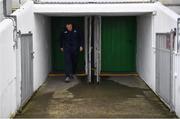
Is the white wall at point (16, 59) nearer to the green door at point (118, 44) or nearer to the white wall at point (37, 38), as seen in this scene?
the white wall at point (37, 38)

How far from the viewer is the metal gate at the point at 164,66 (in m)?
8.66

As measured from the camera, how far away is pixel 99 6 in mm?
11391

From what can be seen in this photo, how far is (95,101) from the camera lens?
390 inches

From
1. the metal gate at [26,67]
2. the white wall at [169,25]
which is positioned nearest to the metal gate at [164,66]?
the white wall at [169,25]

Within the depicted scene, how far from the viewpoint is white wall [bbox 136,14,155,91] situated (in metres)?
11.2

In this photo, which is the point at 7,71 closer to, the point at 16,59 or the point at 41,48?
the point at 16,59

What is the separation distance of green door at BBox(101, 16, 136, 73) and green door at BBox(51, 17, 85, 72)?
81cm

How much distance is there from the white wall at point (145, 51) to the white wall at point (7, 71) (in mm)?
4372

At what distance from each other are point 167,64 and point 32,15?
13.4ft

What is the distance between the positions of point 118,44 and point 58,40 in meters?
→ 2.23

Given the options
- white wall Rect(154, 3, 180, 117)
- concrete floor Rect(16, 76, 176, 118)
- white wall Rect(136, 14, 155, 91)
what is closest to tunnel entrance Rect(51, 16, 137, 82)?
white wall Rect(136, 14, 155, 91)

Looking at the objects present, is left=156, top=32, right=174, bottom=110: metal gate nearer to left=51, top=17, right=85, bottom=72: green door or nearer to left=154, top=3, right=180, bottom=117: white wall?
left=154, top=3, right=180, bottom=117: white wall

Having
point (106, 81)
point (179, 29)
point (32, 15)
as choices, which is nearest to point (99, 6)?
point (32, 15)

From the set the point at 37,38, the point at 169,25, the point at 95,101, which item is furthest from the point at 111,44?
the point at 169,25
